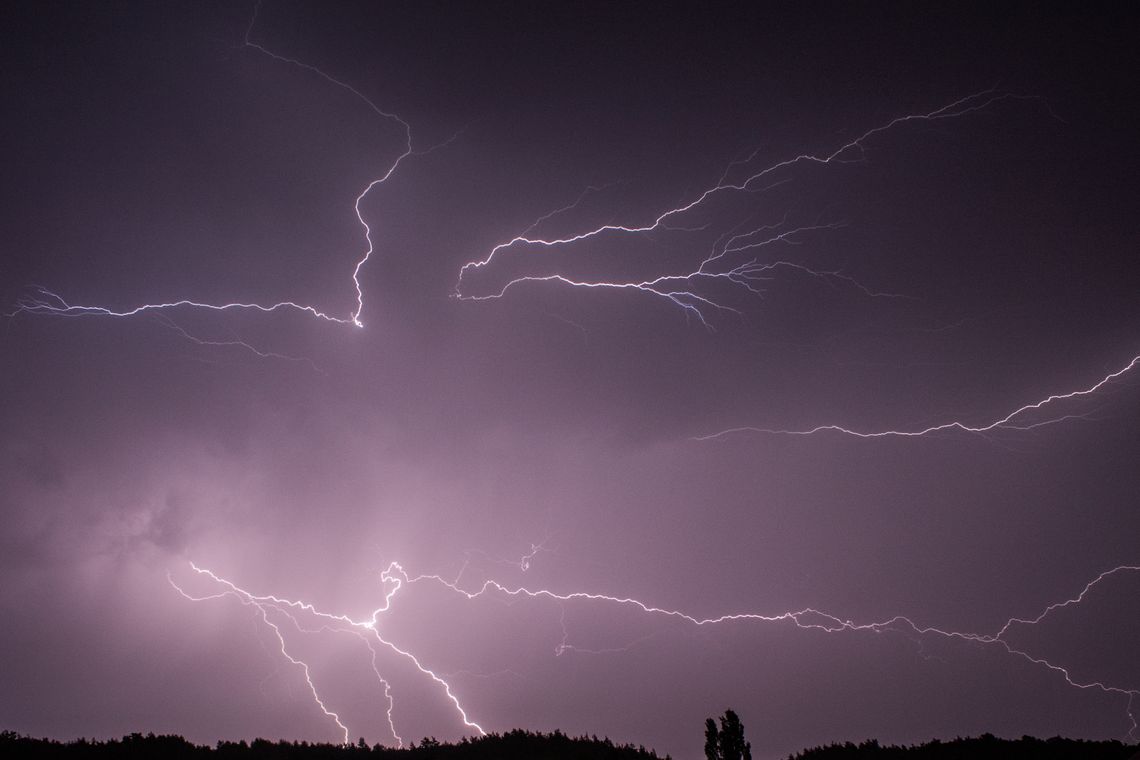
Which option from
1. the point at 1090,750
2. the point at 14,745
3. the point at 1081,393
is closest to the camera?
the point at 14,745

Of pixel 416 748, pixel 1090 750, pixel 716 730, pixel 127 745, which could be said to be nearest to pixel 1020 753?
pixel 1090 750

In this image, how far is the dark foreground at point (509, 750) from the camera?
7.13m

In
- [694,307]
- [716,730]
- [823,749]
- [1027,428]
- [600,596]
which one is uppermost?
[694,307]

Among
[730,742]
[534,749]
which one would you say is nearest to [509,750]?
[534,749]

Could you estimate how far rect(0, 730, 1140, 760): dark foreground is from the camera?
7129 mm

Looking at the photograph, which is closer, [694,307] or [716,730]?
[716,730]

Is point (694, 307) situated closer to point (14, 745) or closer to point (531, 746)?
point (531, 746)

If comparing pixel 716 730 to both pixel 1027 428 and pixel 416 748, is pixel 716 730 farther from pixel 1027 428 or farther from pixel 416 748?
pixel 1027 428

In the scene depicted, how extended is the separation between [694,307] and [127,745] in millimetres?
14030

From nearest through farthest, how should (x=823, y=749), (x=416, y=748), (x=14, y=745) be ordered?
(x=14, y=745) < (x=416, y=748) < (x=823, y=749)

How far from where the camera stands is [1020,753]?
7.97 m

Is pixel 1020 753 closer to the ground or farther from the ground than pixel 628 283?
closer to the ground

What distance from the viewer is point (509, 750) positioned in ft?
26.4

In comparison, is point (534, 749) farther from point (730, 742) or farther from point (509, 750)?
point (730, 742)
